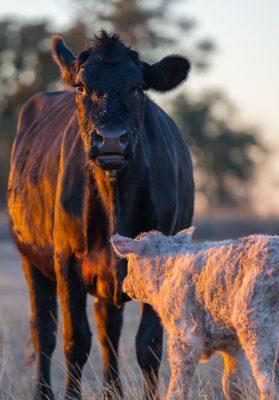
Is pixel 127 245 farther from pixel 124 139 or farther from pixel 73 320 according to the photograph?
pixel 73 320

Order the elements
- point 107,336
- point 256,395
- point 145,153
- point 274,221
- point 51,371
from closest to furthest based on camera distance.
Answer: point 256,395 < point 145,153 < point 107,336 < point 51,371 < point 274,221

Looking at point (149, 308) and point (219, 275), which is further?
point (149, 308)

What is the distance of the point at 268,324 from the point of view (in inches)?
190

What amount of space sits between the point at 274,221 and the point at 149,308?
30.6 m

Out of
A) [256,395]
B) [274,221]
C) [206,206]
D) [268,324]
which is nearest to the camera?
[268,324]

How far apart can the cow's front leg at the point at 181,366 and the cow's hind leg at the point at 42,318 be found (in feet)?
9.94

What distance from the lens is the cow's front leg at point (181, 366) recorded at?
5.38 metres

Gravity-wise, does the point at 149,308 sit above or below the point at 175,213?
below

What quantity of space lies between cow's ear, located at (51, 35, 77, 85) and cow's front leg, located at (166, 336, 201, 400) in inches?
108

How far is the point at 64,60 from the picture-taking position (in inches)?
311

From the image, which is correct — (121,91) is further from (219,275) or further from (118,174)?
(219,275)

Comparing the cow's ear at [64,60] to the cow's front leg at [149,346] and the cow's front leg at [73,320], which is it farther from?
the cow's front leg at [149,346]

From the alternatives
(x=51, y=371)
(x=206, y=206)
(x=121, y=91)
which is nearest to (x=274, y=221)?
(x=206, y=206)

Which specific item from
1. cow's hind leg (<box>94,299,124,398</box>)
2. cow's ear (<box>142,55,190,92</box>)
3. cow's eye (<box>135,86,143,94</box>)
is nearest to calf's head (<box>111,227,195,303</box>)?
cow's eye (<box>135,86,143,94</box>)
